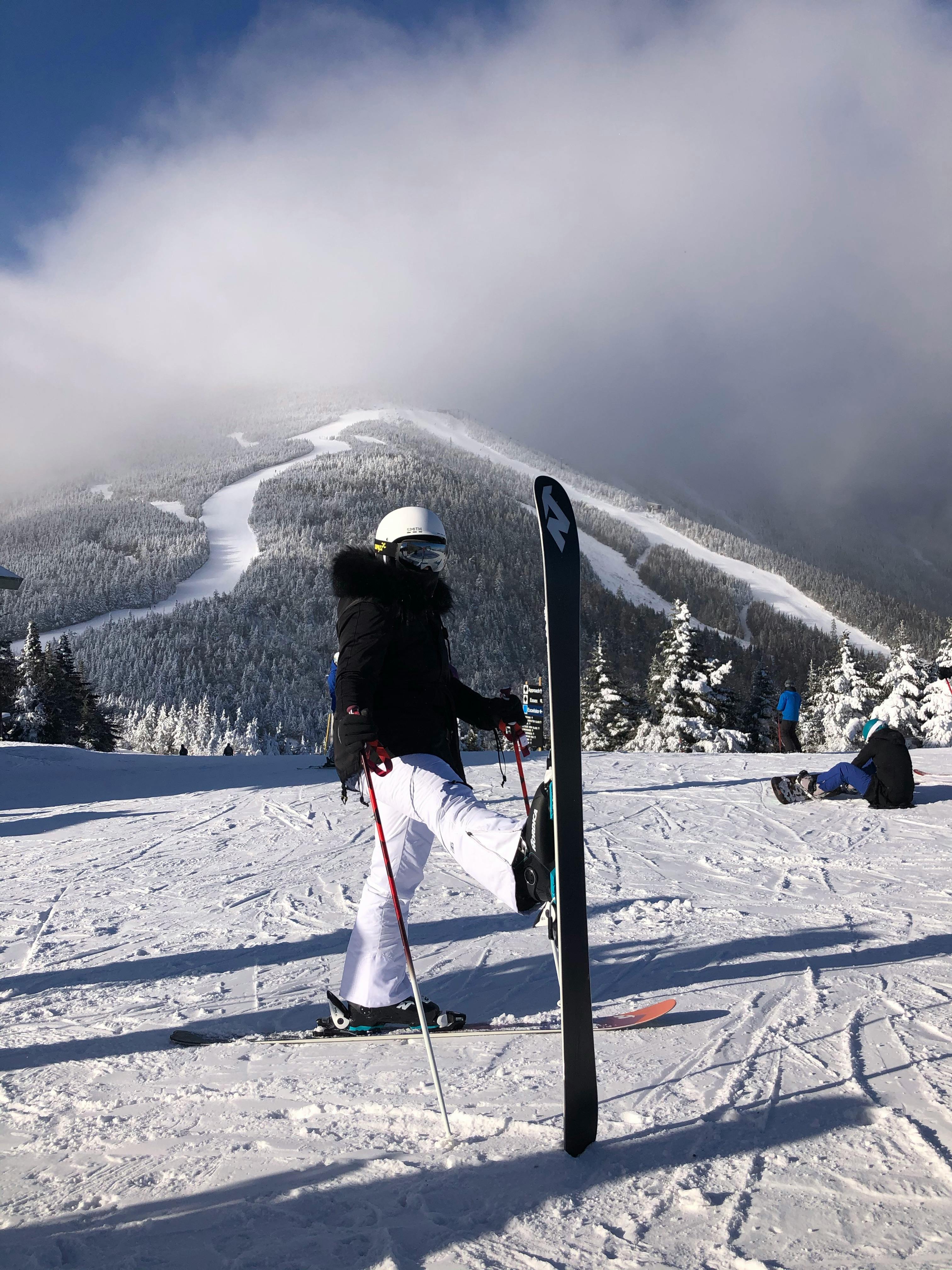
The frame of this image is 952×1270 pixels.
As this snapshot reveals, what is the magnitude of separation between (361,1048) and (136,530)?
195 m

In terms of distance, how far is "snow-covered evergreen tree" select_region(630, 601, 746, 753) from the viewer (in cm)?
2638

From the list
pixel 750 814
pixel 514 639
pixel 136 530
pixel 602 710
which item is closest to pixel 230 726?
pixel 514 639

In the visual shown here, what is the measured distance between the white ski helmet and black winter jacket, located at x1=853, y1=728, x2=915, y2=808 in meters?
→ 6.43

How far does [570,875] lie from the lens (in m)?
2.14

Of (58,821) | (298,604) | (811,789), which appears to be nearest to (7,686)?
(58,821)

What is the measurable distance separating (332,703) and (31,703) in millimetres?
39730

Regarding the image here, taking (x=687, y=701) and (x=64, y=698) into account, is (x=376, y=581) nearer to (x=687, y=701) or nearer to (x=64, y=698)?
(x=687, y=701)

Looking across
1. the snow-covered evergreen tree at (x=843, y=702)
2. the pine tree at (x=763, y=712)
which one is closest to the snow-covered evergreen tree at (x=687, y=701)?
the pine tree at (x=763, y=712)

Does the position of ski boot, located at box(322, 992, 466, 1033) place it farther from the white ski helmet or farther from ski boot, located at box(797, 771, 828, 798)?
ski boot, located at box(797, 771, 828, 798)

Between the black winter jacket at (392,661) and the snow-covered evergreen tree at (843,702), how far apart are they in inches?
1276

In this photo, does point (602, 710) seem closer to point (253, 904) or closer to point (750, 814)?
point (750, 814)

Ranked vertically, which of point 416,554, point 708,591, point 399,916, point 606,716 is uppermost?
point 708,591

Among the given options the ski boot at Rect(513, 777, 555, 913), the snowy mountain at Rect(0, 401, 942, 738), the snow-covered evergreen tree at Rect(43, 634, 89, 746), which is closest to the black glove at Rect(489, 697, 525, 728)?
the ski boot at Rect(513, 777, 555, 913)

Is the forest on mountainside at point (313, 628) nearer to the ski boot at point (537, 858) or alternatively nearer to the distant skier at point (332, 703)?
the distant skier at point (332, 703)
